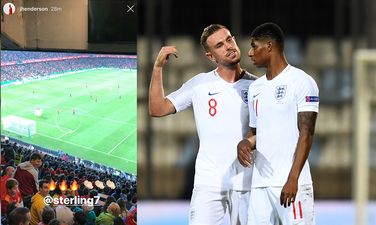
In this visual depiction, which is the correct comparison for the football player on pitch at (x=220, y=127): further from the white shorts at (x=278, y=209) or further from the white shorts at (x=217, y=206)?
the white shorts at (x=278, y=209)

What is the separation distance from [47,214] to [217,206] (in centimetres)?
122

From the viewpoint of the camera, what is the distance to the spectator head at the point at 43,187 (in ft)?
20.5

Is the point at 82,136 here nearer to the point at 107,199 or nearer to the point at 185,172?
the point at 107,199

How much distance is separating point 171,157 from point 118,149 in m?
4.58

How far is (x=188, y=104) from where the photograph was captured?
5.98m

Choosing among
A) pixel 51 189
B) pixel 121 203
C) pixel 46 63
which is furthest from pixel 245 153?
pixel 46 63

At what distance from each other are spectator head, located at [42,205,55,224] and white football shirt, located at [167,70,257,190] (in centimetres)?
110

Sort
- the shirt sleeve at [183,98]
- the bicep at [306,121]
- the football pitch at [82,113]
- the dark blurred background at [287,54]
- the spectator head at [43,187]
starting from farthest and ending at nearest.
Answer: the dark blurred background at [287,54] → the spectator head at [43,187] → the football pitch at [82,113] → the shirt sleeve at [183,98] → the bicep at [306,121]

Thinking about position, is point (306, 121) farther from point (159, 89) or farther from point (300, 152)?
point (159, 89)

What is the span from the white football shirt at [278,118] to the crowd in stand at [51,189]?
41.1 inches

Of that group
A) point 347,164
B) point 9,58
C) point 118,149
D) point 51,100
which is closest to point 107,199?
point 118,149

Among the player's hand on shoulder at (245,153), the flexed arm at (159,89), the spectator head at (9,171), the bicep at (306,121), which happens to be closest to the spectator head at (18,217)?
the spectator head at (9,171)

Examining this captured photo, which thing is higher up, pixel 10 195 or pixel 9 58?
pixel 9 58

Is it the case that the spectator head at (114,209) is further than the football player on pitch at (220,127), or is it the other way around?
the spectator head at (114,209)
